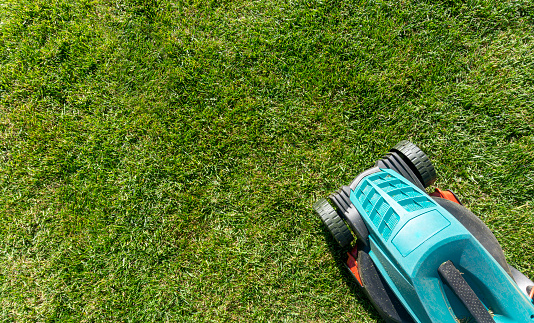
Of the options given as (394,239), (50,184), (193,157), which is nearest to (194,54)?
(193,157)

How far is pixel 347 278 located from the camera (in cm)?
265

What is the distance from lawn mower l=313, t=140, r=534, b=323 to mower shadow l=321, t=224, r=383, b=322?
32 centimetres

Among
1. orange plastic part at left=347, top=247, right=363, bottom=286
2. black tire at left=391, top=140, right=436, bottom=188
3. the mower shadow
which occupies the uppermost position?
black tire at left=391, top=140, right=436, bottom=188

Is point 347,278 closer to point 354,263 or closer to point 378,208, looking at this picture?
point 354,263

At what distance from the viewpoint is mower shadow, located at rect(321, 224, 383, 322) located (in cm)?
262

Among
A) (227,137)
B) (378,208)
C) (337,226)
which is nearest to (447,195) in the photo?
(378,208)

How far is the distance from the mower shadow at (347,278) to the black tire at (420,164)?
35.4 inches

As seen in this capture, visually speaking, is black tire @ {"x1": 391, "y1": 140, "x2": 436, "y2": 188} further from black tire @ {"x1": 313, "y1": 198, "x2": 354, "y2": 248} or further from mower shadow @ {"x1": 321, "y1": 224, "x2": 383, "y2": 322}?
mower shadow @ {"x1": 321, "y1": 224, "x2": 383, "y2": 322}

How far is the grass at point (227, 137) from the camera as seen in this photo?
2678mm

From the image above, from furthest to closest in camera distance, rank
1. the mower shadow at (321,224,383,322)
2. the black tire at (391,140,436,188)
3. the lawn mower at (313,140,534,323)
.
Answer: the mower shadow at (321,224,383,322) < the black tire at (391,140,436,188) < the lawn mower at (313,140,534,323)

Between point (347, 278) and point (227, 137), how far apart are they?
1653 millimetres

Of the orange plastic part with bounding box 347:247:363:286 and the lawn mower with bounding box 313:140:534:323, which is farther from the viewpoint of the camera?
the orange plastic part with bounding box 347:247:363:286

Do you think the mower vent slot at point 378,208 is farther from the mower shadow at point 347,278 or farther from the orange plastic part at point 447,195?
the mower shadow at point 347,278

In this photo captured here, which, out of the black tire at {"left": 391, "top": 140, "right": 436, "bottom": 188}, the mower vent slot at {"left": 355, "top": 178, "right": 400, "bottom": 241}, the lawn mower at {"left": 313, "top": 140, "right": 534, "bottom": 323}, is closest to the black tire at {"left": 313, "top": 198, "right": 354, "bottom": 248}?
the lawn mower at {"left": 313, "top": 140, "right": 534, "bottom": 323}
